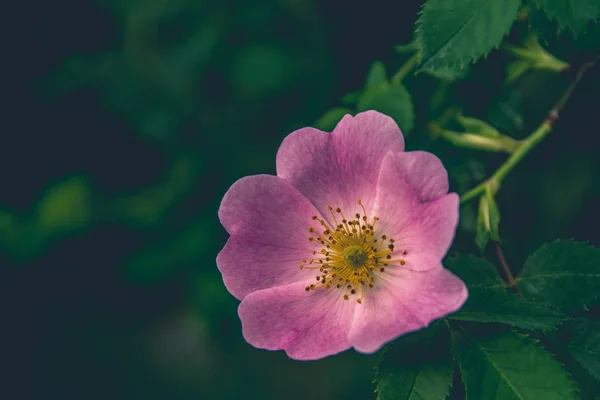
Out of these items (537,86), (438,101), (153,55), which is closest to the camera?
(438,101)

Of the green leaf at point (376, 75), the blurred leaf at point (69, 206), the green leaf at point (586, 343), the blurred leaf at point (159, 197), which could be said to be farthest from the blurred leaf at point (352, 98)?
the blurred leaf at point (69, 206)

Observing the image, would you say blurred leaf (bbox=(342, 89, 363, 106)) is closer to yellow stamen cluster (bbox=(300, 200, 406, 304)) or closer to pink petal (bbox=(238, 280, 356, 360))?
yellow stamen cluster (bbox=(300, 200, 406, 304))

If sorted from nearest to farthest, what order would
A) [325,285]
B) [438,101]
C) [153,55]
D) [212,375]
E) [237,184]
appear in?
[237,184]
[325,285]
[438,101]
[153,55]
[212,375]

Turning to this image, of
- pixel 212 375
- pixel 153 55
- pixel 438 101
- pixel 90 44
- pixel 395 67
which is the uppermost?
pixel 90 44

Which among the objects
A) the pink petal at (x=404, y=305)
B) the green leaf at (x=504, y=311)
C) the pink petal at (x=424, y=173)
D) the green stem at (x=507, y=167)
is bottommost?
the green leaf at (x=504, y=311)

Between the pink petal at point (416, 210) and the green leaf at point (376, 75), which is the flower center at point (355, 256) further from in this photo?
the green leaf at point (376, 75)

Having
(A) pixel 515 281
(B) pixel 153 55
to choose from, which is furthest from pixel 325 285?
(B) pixel 153 55

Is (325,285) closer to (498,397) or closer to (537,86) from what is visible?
(498,397)
